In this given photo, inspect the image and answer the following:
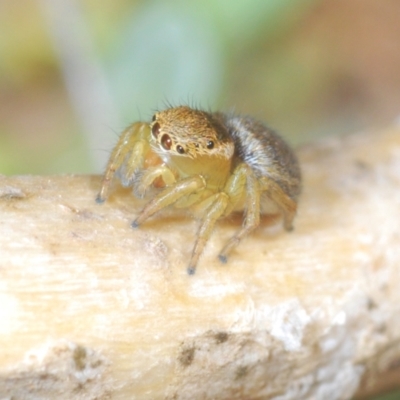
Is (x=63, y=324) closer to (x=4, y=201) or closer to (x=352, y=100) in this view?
(x=4, y=201)

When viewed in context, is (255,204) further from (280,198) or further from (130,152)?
(130,152)

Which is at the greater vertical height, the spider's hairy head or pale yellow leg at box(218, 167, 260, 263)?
the spider's hairy head

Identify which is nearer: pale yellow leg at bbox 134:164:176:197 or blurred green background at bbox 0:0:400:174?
pale yellow leg at bbox 134:164:176:197

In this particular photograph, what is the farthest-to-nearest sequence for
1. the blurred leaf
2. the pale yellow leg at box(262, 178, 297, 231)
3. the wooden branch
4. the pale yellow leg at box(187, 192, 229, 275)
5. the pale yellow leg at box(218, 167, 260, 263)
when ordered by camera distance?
1. the blurred leaf
2. the pale yellow leg at box(262, 178, 297, 231)
3. the pale yellow leg at box(218, 167, 260, 263)
4. the pale yellow leg at box(187, 192, 229, 275)
5. the wooden branch

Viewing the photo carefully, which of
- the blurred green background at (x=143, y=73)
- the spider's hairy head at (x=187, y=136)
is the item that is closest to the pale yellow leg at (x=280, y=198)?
the spider's hairy head at (x=187, y=136)

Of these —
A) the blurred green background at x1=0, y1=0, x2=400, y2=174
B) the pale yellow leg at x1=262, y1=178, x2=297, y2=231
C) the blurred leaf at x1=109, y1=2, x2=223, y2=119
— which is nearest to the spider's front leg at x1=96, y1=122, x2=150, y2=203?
the pale yellow leg at x1=262, y1=178, x2=297, y2=231

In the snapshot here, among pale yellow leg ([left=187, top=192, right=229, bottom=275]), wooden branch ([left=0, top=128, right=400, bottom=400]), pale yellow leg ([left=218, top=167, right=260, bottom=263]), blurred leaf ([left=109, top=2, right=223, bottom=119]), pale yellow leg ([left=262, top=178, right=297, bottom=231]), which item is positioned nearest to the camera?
wooden branch ([left=0, top=128, right=400, bottom=400])

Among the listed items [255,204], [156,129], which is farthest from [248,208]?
[156,129]

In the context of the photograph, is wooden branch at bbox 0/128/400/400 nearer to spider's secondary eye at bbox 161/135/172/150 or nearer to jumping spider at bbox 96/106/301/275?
jumping spider at bbox 96/106/301/275

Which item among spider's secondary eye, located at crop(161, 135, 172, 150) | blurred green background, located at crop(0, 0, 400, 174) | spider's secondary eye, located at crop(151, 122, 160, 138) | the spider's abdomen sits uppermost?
spider's secondary eye, located at crop(151, 122, 160, 138)
